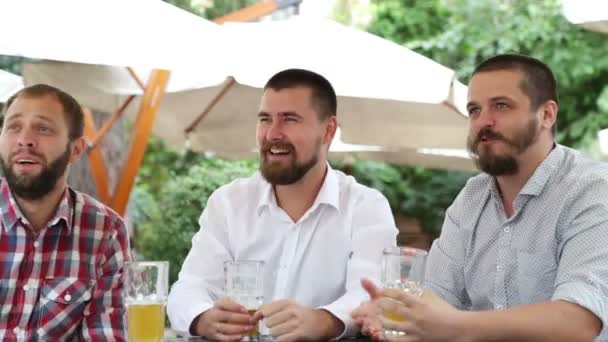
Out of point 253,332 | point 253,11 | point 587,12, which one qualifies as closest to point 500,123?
point 253,332

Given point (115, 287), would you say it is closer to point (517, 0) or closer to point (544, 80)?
point (544, 80)

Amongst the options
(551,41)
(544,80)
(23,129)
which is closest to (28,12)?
(23,129)

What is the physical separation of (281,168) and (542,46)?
9.60 m

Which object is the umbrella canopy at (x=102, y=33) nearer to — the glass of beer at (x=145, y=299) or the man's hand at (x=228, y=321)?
the man's hand at (x=228, y=321)

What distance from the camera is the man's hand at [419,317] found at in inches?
91.7

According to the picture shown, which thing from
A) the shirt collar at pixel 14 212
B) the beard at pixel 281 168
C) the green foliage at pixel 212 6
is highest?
the green foliage at pixel 212 6

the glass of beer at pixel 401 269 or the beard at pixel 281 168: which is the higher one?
Answer: the beard at pixel 281 168

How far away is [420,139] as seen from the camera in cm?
730

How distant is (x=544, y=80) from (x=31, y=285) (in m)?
1.71

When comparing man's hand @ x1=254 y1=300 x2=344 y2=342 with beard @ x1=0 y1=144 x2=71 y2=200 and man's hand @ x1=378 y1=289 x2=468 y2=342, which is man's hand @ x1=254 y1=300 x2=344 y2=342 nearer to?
man's hand @ x1=378 y1=289 x2=468 y2=342

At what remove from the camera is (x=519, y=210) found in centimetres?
312

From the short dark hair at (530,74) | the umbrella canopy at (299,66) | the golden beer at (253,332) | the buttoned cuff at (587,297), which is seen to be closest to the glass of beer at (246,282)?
the golden beer at (253,332)

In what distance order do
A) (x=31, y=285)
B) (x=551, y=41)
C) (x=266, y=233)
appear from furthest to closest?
(x=551, y=41) < (x=266, y=233) < (x=31, y=285)

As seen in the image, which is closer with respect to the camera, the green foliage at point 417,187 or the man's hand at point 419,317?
the man's hand at point 419,317
